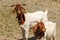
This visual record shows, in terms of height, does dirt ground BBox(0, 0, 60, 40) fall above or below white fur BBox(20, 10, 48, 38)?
below

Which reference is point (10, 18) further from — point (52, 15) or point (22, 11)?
point (22, 11)

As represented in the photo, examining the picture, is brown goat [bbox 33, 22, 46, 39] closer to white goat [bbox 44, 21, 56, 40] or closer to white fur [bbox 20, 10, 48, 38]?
white goat [bbox 44, 21, 56, 40]

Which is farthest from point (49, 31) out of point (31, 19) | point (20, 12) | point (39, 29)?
point (39, 29)

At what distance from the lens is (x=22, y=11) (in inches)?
342

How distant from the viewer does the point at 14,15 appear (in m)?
12.0

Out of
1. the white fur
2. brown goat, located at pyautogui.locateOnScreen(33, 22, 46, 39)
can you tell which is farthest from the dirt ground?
brown goat, located at pyautogui.locateOnScreen(33, 22, 46, 39)

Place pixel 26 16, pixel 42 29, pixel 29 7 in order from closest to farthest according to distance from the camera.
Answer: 1. pixel 42 29
2. pixel 26 16
3. pixel 29 7

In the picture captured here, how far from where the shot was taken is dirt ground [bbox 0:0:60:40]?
1022 cm

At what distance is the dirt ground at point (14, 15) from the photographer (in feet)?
33.5

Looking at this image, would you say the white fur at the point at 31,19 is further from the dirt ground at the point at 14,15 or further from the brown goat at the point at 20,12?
the dirt ground at the point at 14,15

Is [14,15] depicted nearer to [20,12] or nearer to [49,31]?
[20,12]

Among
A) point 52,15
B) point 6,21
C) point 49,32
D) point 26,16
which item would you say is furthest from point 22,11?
point 52,15

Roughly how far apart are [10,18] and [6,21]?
0.36 metres

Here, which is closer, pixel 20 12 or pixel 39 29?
pixel 39 29
